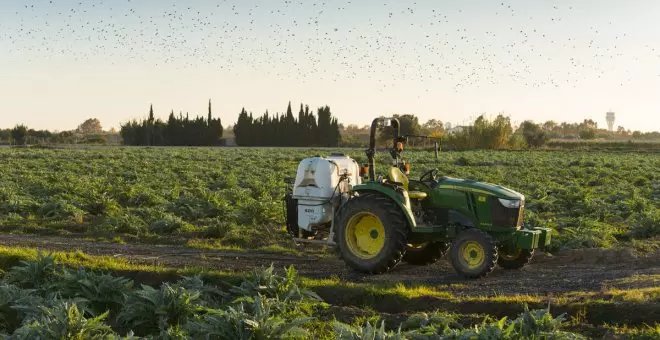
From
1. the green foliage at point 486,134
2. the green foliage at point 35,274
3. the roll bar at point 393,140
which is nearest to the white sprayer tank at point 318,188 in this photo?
Answer: the roll bar at point 393,140

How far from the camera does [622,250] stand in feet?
40.8

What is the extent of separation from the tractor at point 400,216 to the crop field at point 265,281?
0.42m

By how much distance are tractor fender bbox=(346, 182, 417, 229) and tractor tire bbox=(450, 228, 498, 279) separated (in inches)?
30.4

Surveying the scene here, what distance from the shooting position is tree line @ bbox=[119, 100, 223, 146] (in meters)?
92.6

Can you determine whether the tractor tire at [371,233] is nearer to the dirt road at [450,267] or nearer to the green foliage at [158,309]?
the dirt road at [450,267]

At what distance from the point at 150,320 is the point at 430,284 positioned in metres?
4.20

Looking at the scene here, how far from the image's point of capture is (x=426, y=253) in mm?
11922

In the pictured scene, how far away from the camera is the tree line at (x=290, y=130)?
9256cm

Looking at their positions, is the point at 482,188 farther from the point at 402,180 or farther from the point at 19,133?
the point at 19,133

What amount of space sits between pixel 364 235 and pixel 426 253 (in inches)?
64.9

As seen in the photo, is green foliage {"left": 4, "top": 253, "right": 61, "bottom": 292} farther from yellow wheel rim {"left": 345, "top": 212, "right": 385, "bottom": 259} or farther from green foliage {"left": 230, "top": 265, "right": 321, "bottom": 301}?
yellow wheel rim {"left": 345, "top": 212, "right": 385, "bottom": 259}

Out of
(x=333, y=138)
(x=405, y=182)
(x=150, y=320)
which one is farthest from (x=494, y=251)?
(x=333, y=138)

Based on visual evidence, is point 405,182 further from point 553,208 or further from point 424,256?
point 553,208

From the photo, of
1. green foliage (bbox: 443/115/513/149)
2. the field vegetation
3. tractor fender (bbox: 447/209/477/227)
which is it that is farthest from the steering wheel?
green foliage (bbox: 443/115/513/149)
